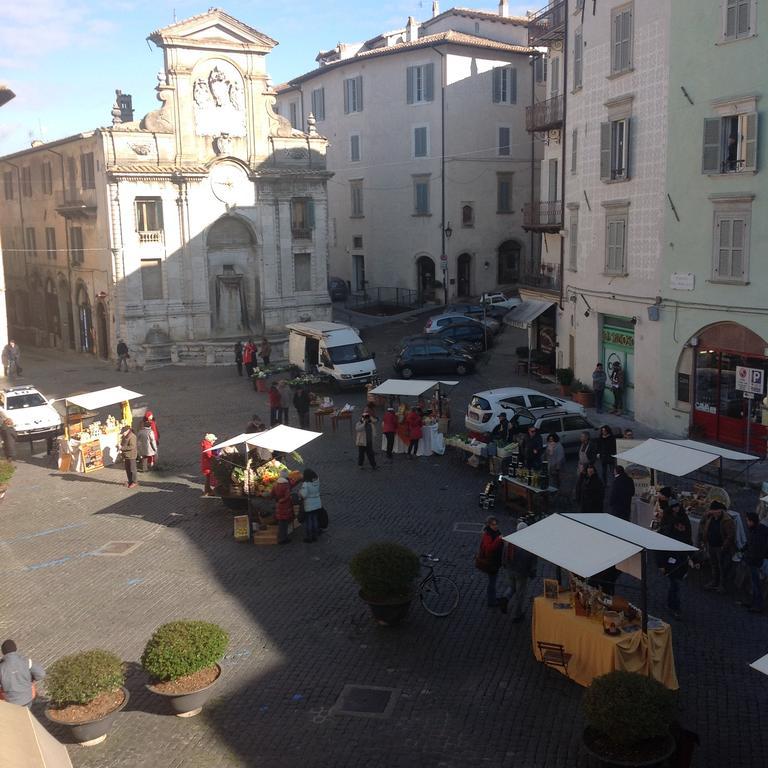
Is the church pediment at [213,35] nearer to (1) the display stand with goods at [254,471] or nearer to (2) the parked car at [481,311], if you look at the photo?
(2) the parked car at [481,311]

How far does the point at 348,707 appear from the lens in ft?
38.0

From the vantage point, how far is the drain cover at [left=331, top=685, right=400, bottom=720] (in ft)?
37.5

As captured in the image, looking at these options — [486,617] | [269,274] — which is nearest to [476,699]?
[486,617]

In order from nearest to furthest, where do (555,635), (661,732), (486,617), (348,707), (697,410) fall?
1. (661,732)
2. (348,707)
3. (555,635)
4. (486,617)
5. (697,410)

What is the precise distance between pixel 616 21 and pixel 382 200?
3126 centimetres

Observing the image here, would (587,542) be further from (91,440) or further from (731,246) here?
(91,440)

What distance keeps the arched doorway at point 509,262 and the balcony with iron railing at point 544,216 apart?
61.9 feet

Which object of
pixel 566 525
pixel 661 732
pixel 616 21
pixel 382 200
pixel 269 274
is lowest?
pixel 661 732

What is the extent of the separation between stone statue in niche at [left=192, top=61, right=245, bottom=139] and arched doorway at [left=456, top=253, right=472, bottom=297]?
17.8 meters

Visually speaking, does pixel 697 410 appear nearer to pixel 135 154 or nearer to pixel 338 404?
pixel 338 404

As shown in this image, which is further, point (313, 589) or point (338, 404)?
point (338, 404)

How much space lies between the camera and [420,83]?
2124 inches

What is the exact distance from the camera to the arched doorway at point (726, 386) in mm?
23297

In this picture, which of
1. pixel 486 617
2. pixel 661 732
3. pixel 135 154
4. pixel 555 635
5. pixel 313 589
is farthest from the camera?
pixel 135 154
